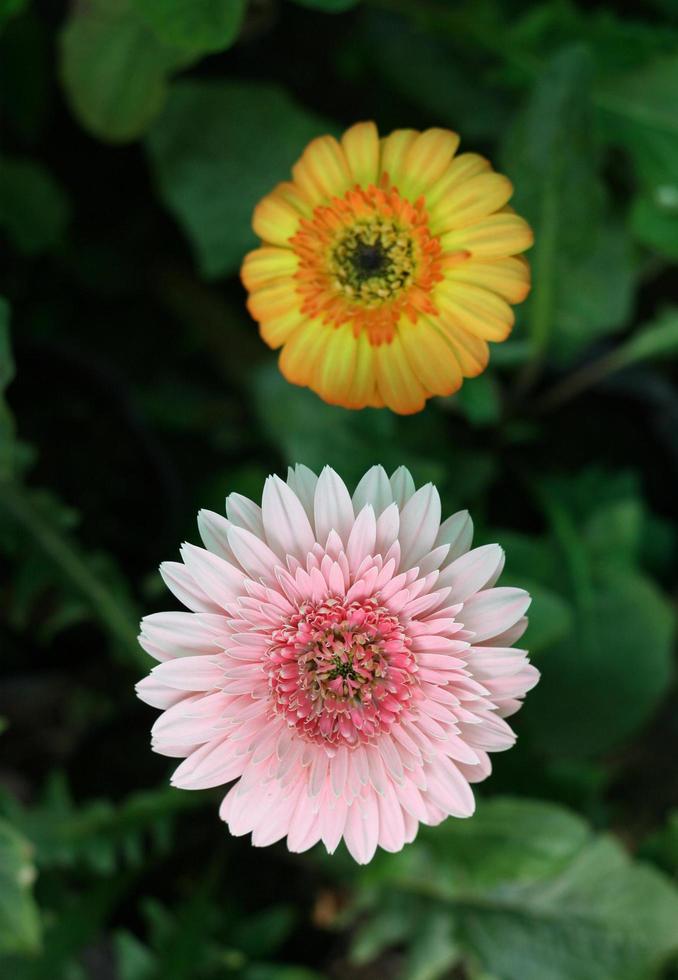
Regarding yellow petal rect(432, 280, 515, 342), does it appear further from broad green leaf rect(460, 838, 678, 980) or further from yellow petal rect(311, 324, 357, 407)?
broad green leaf rect(460, 838, 678, 980)

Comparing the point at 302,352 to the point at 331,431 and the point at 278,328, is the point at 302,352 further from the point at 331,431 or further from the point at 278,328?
the point at 331,431

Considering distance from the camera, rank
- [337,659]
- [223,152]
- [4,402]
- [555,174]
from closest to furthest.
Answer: [337,659]
[4,402]
[555,174]
[223,152]

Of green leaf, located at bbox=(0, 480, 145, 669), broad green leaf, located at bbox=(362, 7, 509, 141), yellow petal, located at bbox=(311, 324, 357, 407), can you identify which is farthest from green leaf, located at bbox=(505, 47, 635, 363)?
green leaf, located at bbox=(0, 480, 145, 669)

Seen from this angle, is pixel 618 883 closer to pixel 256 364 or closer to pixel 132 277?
pixel 256 364

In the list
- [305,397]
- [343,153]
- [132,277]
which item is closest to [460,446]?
[305,397]

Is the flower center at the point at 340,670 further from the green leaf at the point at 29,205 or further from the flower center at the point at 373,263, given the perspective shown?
the green leaf at the point at 29,205

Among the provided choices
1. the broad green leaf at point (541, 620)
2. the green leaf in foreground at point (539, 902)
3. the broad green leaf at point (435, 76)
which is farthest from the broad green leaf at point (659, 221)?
the green leaf in foreground at point (539, 902)

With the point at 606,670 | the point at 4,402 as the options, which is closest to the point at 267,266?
the point at 4,402
